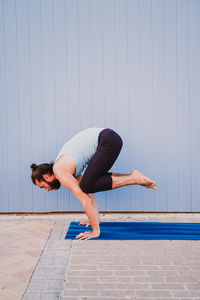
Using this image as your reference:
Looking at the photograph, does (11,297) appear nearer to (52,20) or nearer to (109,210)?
(109,210)

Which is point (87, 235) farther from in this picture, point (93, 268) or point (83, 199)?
point (93, 268)

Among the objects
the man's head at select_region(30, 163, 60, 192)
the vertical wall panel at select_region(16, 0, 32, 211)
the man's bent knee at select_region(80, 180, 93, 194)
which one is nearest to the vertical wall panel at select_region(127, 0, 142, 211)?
the man's bent knee at select_region(80, 180, 93, 194)

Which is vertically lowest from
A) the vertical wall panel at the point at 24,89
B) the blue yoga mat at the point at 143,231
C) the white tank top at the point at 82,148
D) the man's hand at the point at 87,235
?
the blue yoga mat at the point at 143,231

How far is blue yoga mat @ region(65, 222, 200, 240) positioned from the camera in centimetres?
239

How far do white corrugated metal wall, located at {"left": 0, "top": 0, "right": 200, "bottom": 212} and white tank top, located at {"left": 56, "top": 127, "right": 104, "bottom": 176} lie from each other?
71 centimetres

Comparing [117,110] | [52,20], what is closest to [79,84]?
[117,110]

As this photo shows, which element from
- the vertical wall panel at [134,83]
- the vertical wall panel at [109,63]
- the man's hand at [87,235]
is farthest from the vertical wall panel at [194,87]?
the man's hand at [87,235]

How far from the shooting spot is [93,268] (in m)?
1.77

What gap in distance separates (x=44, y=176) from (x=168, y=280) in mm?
1385

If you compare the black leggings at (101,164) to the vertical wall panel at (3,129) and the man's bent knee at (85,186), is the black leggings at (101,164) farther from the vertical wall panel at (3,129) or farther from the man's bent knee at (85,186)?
the vertical wall panel at (3,129)

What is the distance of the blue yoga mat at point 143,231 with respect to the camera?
2.39 meters

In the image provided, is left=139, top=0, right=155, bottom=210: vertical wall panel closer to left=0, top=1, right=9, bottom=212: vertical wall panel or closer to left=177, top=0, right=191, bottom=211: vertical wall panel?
left=177, top=0, right=191, bottom=211: vertical wall panel

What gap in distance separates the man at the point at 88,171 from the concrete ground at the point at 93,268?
0.34 m

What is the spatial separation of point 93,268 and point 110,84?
211 centimetres
